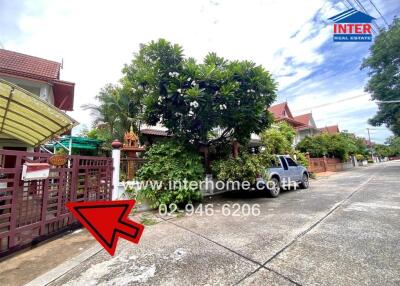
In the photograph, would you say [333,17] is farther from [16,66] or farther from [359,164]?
[359,164]

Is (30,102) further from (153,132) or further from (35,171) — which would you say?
(153,132)

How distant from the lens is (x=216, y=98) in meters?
6.89

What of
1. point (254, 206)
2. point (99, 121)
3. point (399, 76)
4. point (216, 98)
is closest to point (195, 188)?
point (254, 206)

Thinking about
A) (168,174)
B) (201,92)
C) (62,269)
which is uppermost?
(201,92)

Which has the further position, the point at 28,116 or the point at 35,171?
the point at 28,116

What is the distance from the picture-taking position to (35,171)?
360 cm

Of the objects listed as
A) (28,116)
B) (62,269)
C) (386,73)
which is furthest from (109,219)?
(386,73)

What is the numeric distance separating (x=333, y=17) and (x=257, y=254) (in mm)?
9047

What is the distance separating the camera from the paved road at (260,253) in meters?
2.64

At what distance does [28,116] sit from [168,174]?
389cm

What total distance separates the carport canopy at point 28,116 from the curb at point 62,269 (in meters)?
3.09

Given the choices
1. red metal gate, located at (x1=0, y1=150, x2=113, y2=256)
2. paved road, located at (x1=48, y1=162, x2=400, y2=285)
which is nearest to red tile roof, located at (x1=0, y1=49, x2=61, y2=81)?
red metal gate, located at (x1=0, y1=150, x2=113, y2=256)

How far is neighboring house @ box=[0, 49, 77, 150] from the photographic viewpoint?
441 centimetres

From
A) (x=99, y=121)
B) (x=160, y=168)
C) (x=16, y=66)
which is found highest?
(x=16, y=66)
